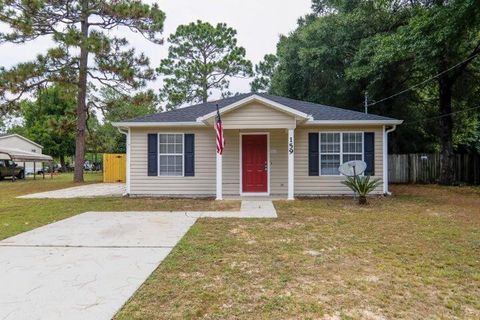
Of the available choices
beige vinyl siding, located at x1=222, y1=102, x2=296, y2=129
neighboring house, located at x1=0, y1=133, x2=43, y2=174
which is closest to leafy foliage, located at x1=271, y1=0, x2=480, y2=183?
beige vinyl siding, located at x1=222, y1=102, x2=296, y2=129

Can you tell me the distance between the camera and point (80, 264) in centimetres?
419

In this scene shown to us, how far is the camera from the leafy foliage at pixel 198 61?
2492cm

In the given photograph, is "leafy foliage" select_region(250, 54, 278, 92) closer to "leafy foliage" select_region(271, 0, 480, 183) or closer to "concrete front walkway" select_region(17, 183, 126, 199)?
"leafy foliage" select_region(271, 0, 480, 183)

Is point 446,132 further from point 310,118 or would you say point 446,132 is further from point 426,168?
point 310,118

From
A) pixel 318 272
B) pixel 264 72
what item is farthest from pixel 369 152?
pixel 264 72

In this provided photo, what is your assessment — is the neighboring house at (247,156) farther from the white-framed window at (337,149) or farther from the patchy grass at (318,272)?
the patchy grass at (318,272)

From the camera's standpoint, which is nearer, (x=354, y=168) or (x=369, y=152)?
(x=354, y=168)

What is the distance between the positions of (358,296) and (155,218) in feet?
17.0

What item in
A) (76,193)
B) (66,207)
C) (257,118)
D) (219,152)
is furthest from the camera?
(76,193)

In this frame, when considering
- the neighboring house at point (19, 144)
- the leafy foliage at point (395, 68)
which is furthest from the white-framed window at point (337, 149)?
the neighboring house at point (19, 144)

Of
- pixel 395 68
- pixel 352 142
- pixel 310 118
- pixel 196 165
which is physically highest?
pixel 395 68

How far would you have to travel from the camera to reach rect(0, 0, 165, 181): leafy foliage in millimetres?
15609

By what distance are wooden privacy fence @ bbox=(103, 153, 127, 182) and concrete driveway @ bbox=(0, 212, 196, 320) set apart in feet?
42.9

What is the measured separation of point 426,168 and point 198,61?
1745 cm
